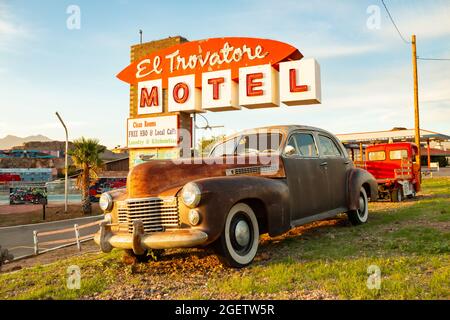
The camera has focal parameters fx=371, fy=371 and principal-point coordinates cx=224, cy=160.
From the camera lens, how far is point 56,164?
5638cm

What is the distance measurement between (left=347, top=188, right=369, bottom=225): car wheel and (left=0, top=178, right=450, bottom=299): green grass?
0.86 metres

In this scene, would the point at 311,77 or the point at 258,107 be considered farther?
the point at 258,107

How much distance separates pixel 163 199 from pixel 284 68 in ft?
39.5

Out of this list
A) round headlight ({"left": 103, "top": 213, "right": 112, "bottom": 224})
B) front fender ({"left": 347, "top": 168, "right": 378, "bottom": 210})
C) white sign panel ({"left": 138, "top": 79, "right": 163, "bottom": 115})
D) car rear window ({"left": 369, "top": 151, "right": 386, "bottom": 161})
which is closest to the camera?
round headlight ({"left": 103, "top": 213, "right": 112, "bottom": 224})

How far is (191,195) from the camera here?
157 inches

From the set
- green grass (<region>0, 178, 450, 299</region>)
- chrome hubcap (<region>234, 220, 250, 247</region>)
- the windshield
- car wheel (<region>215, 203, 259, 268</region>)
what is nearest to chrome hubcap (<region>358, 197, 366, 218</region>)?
green grass (<region>0, 178, 450, 299</region>)

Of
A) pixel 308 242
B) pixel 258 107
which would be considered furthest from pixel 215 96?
pixel 308 242

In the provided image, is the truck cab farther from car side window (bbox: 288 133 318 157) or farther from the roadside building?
the roadside building

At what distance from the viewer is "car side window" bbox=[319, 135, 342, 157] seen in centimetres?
636

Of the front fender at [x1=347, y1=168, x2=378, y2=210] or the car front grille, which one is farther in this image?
the front fender at [x1=347, y1=168, x2=378, y2=210]

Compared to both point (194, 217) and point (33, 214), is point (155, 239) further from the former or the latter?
point (33, 214)

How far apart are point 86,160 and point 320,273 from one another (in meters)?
21.4

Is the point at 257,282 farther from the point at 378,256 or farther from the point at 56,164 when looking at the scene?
the point at 56,164
